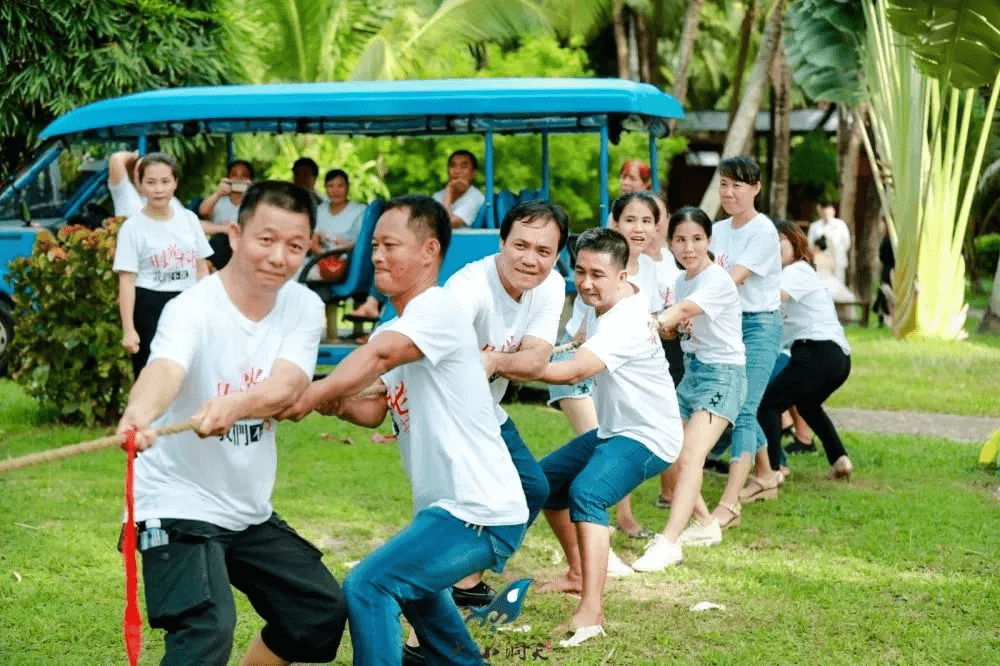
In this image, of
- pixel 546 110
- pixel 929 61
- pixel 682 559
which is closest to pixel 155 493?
pixel 682 559

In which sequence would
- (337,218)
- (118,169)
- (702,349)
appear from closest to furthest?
(702,349) → (118,169) → (337,218)

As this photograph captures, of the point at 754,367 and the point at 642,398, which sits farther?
the point at 754,367

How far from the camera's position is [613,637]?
17.7ft

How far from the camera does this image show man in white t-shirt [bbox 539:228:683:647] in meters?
5.40

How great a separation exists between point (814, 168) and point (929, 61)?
2229 centimetres

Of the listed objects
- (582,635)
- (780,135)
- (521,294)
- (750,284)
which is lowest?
(582,635)

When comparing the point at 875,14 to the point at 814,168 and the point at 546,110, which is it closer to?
the point at 546,110

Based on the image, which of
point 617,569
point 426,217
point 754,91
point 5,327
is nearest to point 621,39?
point 754,91

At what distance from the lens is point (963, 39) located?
10422 mm

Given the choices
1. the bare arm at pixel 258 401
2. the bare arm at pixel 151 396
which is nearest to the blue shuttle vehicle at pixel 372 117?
the bare arm at pixel 258 401

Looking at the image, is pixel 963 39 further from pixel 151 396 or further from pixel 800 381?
pixel 151 396

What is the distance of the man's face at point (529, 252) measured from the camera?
5148mm

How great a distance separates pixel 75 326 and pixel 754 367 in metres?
4.80

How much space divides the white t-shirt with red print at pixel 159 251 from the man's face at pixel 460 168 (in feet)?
10.0
